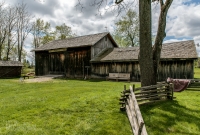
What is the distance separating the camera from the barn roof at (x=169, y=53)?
14408mm

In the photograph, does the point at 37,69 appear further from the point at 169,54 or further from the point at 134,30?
the point at 134,30

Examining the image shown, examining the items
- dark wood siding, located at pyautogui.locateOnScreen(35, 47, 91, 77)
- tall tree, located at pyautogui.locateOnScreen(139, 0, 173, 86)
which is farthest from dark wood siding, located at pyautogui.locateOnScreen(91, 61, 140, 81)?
tall tree, located at pyautogui.locateOnScreen(139, 0, 173, 86)

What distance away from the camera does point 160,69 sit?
15656 mm

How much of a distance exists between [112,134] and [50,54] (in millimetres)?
21545

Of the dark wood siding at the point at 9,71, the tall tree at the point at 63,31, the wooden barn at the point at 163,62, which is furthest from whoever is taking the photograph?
the tall tree at the point at 63,31

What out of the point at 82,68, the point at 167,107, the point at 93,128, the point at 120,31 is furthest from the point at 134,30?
the point at 93,128

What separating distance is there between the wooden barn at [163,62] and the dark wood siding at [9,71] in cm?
1527

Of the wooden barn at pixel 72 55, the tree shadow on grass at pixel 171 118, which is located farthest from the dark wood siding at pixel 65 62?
the tree shadow on grass at pixel 171 118

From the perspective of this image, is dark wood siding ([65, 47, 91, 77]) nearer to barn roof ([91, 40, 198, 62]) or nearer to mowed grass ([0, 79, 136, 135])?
barn roof ([91, 40, 198, 62])

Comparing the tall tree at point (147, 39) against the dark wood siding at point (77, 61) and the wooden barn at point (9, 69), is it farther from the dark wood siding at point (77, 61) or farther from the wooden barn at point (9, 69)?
the wooden barn at point (9, 69)

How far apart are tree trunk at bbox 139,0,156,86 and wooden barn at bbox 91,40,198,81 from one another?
8904 millimetres

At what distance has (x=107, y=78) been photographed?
737 inches

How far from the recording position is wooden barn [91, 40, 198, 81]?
1434 centimetres

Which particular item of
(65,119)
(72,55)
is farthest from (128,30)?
(65,119)
